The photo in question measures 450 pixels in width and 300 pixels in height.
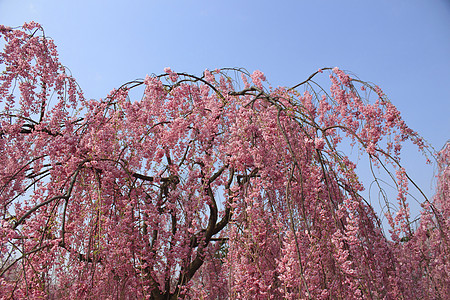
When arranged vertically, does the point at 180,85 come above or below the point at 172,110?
above

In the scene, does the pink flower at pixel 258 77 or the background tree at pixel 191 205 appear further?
the pink flower at pixel 258 77

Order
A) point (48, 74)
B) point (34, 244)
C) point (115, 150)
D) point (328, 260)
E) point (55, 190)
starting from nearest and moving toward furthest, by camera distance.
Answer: point (328, 260), point (34, 244), point (55, 190), point (115, 150), point (48, 74)

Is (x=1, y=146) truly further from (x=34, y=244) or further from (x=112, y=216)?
(x=112, y=216)

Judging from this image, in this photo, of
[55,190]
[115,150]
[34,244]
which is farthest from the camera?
[115,150]

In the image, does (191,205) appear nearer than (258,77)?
Yes

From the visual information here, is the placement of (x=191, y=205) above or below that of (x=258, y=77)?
below

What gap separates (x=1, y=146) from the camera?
9.48ft

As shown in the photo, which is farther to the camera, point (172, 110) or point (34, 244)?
point (172, 110)

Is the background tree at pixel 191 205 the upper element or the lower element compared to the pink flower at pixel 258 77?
lower

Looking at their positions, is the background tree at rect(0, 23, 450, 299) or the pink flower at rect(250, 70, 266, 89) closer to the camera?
the background tree at rect(0, 23, 450, 299)

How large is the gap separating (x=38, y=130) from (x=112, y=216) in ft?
3.69

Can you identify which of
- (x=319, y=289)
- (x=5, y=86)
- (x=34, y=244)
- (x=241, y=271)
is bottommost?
(x=319, y=289)

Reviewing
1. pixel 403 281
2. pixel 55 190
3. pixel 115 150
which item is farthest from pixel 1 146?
pixel 403 281

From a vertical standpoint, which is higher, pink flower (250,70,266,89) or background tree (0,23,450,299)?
pink flower (250,70,266,89)
